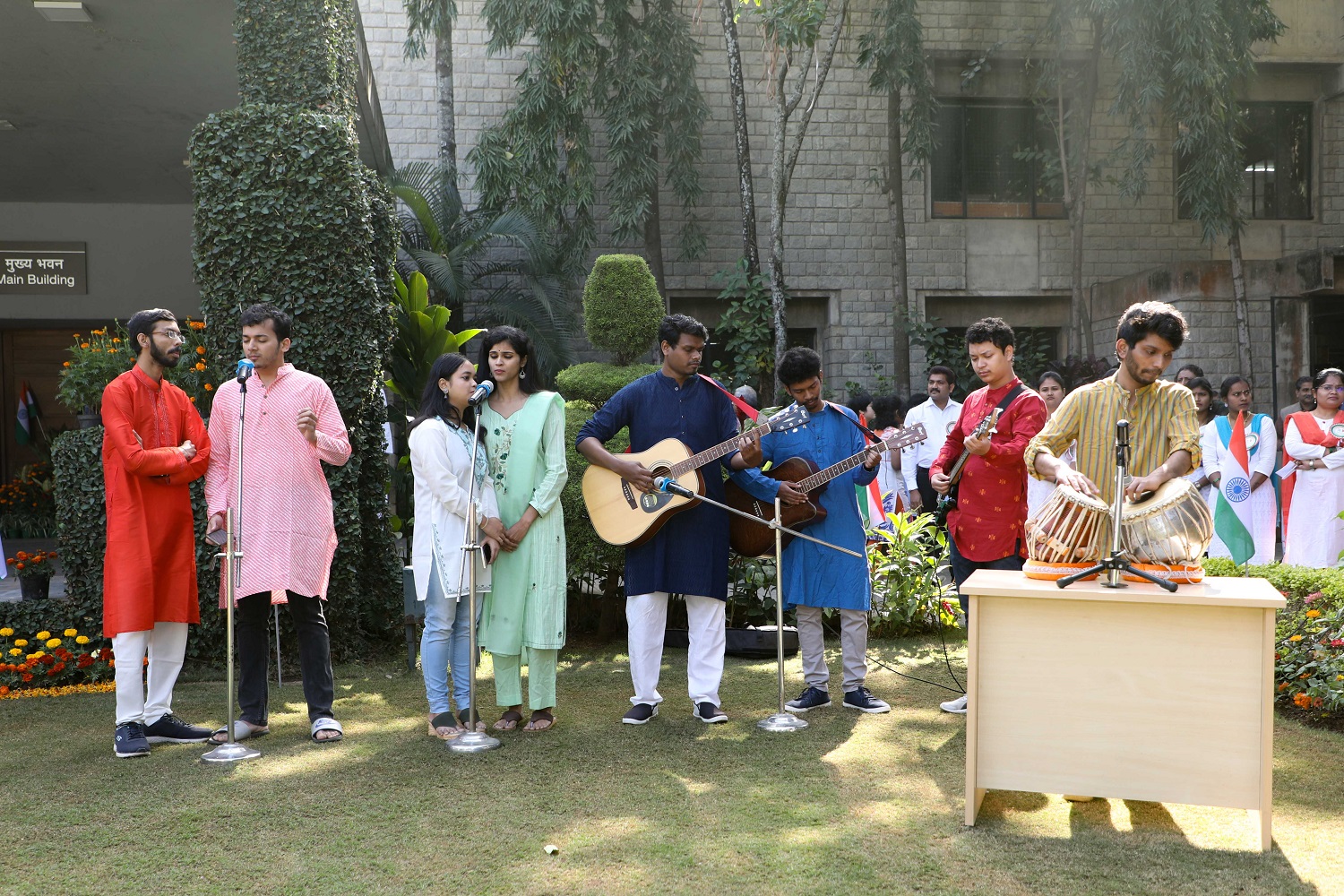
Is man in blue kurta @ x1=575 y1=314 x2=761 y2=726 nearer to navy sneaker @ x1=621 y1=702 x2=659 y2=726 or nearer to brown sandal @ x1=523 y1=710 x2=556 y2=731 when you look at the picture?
navy sneaker @ x1=621 y1=702 x2=659 y2=726

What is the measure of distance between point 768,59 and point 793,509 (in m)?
11.3

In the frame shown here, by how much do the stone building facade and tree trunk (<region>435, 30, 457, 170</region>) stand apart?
631 millimetres

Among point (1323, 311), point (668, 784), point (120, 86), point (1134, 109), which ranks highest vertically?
point (1134, 109)

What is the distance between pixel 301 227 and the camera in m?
6.91

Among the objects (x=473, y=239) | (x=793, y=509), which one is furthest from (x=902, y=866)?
(x=473, y=239)

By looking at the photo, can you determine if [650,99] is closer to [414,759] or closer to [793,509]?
[793,509]

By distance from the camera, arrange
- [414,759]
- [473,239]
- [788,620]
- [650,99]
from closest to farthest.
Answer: [414,759]
[788,620]
[473,239]
[650,99]

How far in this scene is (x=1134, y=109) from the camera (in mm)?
15055

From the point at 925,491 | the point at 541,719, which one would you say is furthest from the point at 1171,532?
the point at 925,491

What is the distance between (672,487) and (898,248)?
36.9ft

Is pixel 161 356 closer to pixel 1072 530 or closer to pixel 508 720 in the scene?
pixel 508 720

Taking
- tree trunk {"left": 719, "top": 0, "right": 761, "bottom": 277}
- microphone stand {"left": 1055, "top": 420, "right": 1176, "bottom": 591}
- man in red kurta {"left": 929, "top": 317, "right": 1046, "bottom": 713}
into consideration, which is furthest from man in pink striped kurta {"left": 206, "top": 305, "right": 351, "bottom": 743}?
tree trunk {"left": 719, "top": 0, "right": 761, "bottom": 277}

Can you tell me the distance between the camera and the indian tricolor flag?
29.6 feet

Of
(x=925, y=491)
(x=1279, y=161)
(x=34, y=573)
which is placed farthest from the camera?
(x=1279, y=161)
